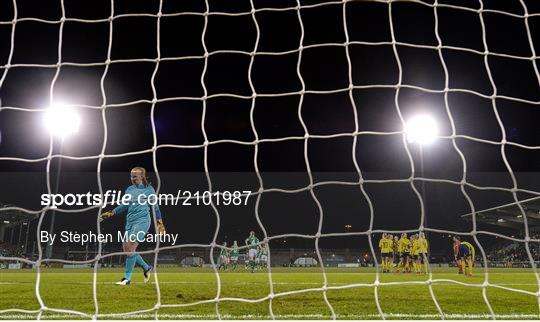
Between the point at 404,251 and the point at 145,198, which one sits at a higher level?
the point at 145,198

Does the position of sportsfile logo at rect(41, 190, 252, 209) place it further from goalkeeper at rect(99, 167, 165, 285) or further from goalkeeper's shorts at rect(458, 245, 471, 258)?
goalkeeper's shorts at rect(458, 245, 471, 258)

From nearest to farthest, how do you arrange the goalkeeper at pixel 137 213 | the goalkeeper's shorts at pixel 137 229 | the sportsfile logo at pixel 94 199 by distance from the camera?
the sportsfile logo at pixel 94 199
the goalkeeper at pixel 137 213
the goalkeeper's shorts at pixel 137 229

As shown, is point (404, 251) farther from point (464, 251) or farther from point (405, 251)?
point (464, 251)

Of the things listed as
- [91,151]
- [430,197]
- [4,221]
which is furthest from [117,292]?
[430,197]

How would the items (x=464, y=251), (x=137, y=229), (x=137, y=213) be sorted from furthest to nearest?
(x=464, y=251), (x=137, y=213), (x=137, y=229)

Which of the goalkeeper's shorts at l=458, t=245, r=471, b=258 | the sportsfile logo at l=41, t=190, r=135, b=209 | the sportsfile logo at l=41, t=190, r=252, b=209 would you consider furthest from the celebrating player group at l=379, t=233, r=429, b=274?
the sportsfile logo at l=41, t=190, r=135, b=209

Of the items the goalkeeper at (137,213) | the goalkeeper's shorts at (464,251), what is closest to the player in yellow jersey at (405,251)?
the goalkeeper's shorts at (464,251)

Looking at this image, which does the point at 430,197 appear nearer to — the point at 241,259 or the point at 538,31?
the point at 241,259

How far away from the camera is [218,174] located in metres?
31.3

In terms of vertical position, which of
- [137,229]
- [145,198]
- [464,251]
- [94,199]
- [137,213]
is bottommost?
[464,251]

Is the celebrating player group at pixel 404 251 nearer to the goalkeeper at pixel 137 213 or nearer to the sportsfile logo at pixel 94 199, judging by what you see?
the sportsfile logo at pixel 94 199

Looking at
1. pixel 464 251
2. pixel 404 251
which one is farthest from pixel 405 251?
pixel 464 251

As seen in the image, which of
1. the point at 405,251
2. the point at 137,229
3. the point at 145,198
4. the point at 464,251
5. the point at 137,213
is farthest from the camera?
the point at 405,251

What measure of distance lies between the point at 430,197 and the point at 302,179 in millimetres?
11039
